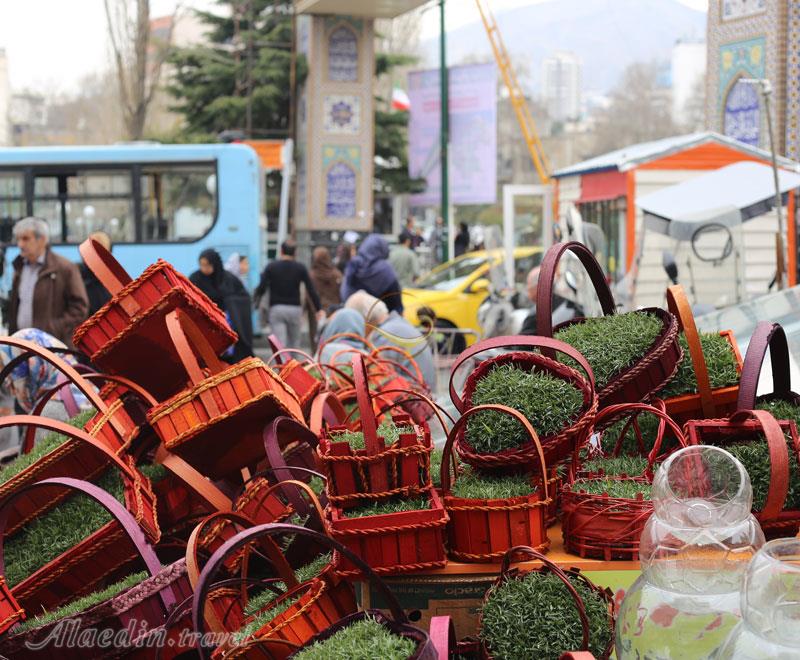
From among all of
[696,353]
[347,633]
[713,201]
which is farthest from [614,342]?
[713,201]

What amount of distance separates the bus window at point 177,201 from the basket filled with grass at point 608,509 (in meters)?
13.1

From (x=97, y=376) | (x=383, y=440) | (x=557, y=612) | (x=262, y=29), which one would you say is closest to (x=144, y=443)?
(x=97, y=376)

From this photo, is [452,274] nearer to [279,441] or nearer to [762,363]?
[279,441]

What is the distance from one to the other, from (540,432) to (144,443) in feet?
4.35

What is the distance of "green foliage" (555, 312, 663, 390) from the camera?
285 cm

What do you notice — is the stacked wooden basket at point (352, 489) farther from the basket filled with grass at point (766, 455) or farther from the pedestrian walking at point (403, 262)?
the pedestrian walking at point (403, 262)

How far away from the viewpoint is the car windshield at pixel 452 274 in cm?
1573

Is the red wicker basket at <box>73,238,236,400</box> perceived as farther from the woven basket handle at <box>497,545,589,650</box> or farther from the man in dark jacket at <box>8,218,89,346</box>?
the man in dark jacket at <box>8,218,89,346</box>

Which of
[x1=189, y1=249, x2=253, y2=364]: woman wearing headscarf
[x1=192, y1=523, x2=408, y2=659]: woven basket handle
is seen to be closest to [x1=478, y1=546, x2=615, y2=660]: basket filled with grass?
[x1=192, y1=523, x2=408, y2=659]: woven basket handle

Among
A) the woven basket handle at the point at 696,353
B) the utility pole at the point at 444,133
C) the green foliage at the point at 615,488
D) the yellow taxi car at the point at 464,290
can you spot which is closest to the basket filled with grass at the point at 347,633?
the green foliage at the point at 615,488

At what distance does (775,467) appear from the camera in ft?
7.29

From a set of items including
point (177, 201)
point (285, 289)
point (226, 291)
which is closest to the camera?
point (226, 291)

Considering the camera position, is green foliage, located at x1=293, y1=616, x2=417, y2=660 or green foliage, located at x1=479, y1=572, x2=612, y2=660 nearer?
green foliage, located at x1=293, y1=616, x2=417, y2=660

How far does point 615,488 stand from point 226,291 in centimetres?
711
